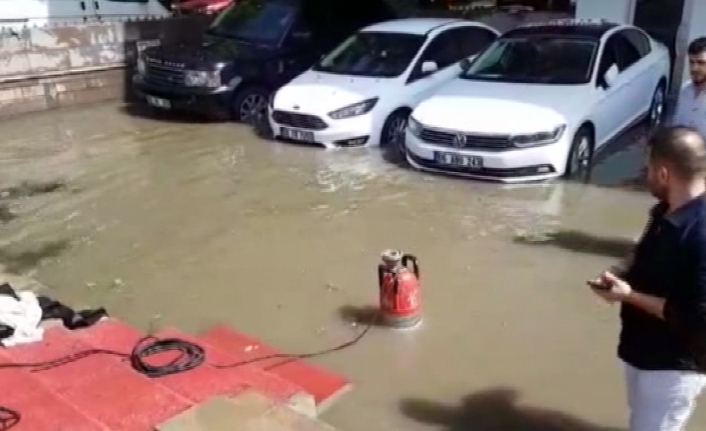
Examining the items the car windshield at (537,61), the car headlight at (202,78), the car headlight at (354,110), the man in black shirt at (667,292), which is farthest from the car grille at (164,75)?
the man in black shirt at (667,292)

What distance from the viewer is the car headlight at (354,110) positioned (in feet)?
28.7

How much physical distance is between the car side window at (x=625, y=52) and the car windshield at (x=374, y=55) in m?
2.45

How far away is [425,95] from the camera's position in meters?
9.18

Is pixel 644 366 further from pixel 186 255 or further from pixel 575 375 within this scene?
pixel 186 255

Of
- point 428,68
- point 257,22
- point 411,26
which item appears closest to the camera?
point 428,68

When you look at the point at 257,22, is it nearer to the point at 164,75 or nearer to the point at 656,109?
the point at 164,75

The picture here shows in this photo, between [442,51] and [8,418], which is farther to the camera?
[442,51]

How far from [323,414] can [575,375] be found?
4.79 feet

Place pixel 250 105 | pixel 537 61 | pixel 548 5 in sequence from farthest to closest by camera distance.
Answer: pixel 548 5
pixel 250 105
pixel 537 61

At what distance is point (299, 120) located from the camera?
897 centimetres

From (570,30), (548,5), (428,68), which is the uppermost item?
(570,30)

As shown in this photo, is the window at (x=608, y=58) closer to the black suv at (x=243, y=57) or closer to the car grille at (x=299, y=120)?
the car grille at (x=299, y=120)

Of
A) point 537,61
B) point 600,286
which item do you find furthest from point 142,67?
point 600,286

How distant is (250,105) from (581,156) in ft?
16.5
